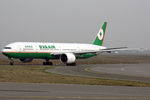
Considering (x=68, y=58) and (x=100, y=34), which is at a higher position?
(x=100, y=34)

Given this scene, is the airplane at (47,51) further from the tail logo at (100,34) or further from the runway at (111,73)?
the runway at (111,73)

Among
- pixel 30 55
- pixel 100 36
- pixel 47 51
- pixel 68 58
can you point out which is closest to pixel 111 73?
pixel 68 58

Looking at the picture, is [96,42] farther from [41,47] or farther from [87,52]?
[41,47]

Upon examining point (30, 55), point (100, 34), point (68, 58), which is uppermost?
point (100, 34)

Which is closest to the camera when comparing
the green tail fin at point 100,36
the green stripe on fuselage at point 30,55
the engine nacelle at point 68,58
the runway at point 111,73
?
the runway at point 111,73

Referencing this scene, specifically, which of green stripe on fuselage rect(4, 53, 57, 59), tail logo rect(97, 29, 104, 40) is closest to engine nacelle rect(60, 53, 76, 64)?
green stripe on fuselage rect(4, 53, 57, 59)

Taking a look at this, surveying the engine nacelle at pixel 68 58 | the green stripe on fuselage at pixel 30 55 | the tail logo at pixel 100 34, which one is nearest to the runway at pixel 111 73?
the engine nacelle at pixel 68 58

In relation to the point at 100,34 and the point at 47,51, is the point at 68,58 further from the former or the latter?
the point at 100,34

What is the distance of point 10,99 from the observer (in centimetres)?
1145

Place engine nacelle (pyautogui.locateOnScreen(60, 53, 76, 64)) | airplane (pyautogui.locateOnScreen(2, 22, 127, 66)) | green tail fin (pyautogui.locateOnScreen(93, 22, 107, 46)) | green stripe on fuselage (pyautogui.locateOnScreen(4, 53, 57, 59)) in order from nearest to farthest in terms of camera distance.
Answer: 1. green stripe on fuselage (pyautogui.locateOnScreen(4, 53, 57, 59))
2. airplane (pyautogui.locateOnScreen(2, 22, 127, 66))
3. engine nacelle (pyautogui.locateOnScreen(60, 53, 76, 64))
4. green tail fin (pyautogui.locateOnScreen(93, 22, 107, 46))

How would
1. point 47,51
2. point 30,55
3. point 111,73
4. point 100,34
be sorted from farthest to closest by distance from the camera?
point 100,34 < point 47,51 < point 30,55 < point 111,73

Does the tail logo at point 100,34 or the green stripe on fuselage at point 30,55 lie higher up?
the tail logo at point 100,34

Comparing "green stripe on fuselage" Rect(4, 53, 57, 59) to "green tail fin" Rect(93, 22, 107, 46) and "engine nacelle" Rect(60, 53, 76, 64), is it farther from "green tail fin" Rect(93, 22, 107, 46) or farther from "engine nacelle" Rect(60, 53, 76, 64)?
"green tail fin" Rect(93, 22, 107, 46)

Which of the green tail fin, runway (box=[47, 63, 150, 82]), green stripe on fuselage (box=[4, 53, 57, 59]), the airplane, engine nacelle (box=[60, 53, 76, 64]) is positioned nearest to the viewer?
runway (box=[47, 63, 150, 82])
